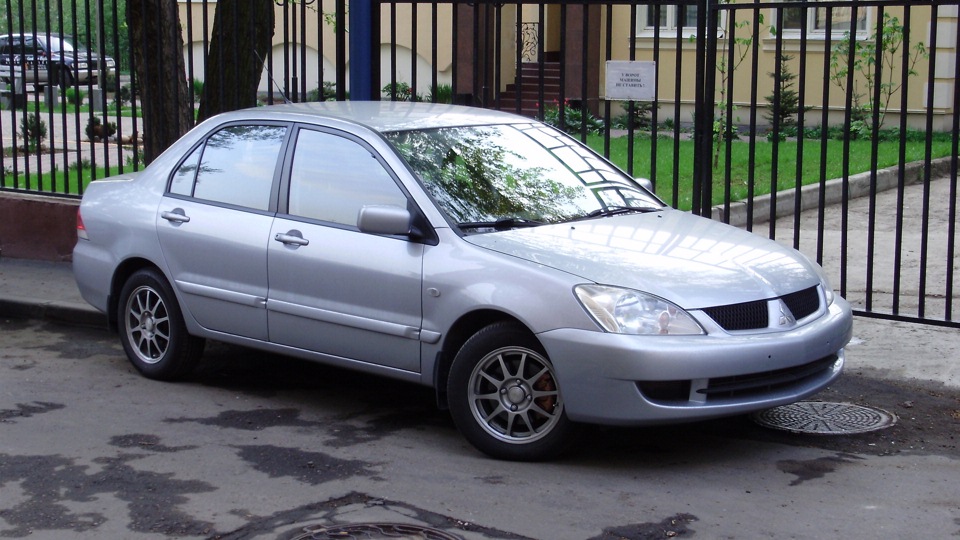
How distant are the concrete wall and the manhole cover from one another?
6.64m

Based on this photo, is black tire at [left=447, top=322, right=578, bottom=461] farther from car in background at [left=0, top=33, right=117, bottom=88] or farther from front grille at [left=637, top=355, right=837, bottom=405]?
car in background at [left=0, top=33, right=117, bottom=88]

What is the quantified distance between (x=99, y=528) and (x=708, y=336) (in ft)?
8.67

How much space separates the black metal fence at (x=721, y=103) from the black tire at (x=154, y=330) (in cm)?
241

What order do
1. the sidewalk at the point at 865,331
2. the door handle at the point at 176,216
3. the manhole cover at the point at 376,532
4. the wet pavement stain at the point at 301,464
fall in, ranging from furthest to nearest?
the sidewalk at the point at 865,331
the door handle at the point at 176,216
the wet pavement stain at the point at 301,464
the manhole cover at the point at 376,532

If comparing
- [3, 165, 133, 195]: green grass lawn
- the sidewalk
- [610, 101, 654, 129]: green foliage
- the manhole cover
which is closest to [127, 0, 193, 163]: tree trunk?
[3, 165, 133, 195]: green grass lawn

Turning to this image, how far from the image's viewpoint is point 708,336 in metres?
5.46

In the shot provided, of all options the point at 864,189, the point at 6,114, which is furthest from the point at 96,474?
the point at 6,114

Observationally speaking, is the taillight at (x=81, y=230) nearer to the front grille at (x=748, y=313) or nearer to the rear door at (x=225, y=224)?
the rear door at (x=225, y=224)

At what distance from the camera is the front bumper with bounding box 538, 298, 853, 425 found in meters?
5.37

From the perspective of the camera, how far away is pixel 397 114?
7.04 metres

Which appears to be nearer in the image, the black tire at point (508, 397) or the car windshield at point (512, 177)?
the black tire at point (508, 397)

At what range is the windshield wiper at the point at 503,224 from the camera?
6.15m

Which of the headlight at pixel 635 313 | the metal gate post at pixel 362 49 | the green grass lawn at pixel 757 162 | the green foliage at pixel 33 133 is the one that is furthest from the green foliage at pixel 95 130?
the headlight at pixel 635 313

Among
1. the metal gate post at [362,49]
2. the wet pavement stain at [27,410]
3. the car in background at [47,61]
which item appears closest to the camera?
the wet pavement stain at [27,410]
